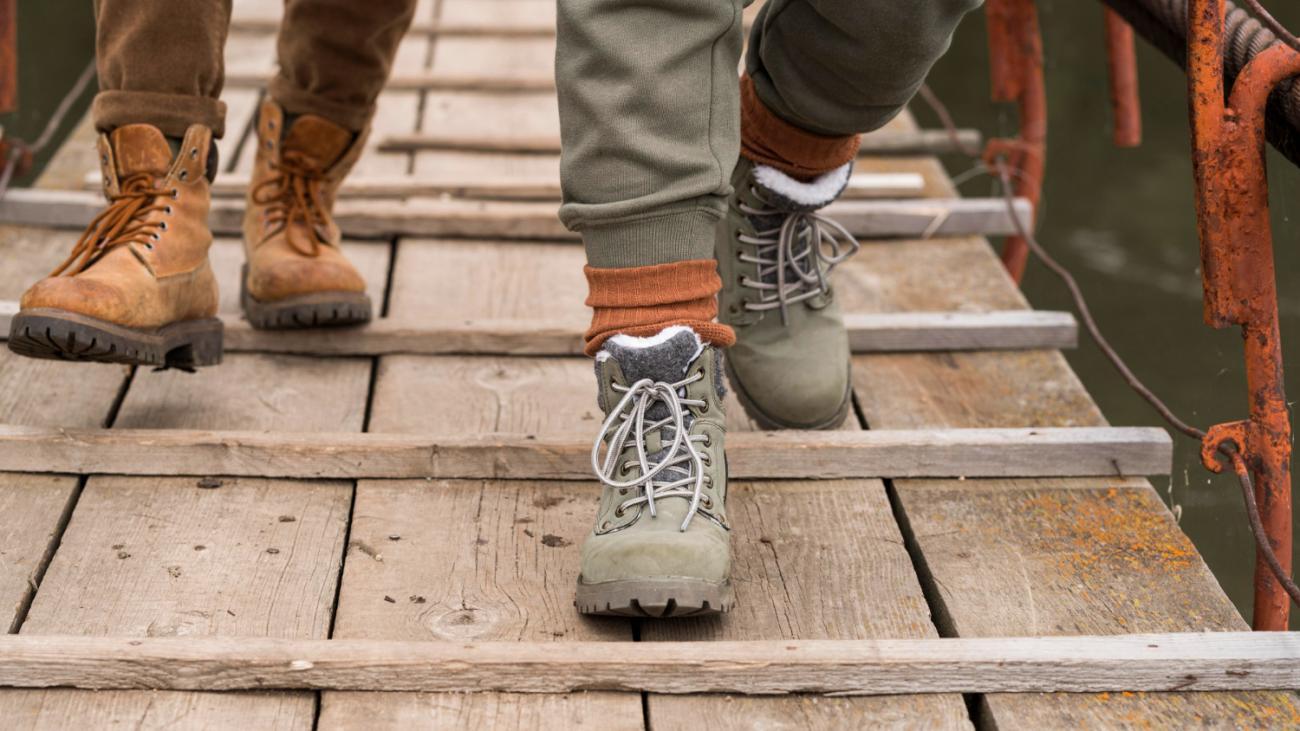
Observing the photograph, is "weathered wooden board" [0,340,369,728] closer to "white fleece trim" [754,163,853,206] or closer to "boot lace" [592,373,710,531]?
"boot lace" [592,373,710,531]

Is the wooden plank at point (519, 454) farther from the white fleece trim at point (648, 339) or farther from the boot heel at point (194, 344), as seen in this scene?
the white fleece trim at point (648, 339)

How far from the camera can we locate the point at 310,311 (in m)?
1.75

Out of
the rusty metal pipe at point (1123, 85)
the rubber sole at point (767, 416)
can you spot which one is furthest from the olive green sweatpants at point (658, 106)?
the rusty metal pipe at point (1123, 85)

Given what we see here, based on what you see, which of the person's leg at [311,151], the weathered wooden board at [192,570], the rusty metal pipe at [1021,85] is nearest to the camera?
the weathered wooden board at [192,570]

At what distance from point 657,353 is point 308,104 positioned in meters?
0.76

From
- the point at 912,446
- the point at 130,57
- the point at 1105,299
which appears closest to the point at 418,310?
the point at 130,57

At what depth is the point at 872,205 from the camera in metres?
2.34

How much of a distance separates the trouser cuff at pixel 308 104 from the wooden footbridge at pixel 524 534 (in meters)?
0.27

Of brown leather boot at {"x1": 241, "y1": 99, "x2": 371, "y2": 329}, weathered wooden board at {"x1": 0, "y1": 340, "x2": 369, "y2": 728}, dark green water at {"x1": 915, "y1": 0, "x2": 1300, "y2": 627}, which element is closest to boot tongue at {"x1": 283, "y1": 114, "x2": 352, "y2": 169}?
brown leather boot at {"x1": 241, "y1": 99, "x2": 371, "y2": 329}

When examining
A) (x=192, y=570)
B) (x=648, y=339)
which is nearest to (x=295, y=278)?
(x=192, y=570)

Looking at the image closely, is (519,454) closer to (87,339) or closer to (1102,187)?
(87,339)

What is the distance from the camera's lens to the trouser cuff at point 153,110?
1529 mm

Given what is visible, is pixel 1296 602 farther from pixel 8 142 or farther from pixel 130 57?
pixel 8 142

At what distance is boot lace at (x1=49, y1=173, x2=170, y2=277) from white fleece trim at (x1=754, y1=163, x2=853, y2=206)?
2.11ft
